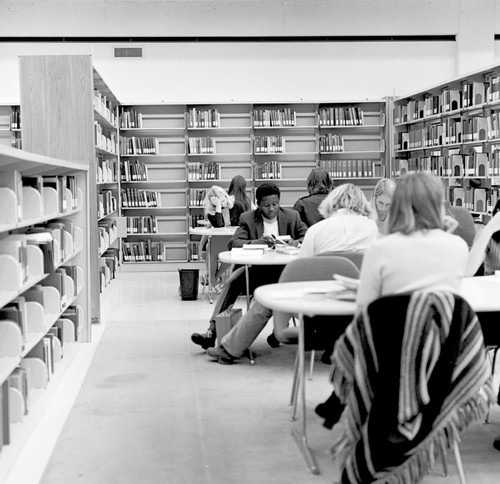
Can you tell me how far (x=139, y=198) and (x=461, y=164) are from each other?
456 centimetres

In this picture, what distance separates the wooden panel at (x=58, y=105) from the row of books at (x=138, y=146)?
462 cm

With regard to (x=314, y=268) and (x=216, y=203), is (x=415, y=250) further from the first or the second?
(x=216, y=203)

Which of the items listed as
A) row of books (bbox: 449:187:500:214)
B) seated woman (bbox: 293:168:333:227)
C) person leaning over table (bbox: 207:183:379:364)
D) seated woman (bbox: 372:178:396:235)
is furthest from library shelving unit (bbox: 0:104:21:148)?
person leaning over table (bbox: 207:183:379:364)

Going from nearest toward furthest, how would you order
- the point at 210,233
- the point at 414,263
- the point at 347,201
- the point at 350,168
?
the point at 414,263 → the point at 347,201 → the point at 210,233 → the point at 350,168

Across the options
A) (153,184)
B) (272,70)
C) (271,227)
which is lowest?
(271,227)

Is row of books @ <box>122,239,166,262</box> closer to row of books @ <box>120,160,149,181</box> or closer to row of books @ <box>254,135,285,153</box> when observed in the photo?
row of books @ <box>120,160,149,181</box>

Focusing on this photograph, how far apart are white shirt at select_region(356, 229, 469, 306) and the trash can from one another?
531 cm

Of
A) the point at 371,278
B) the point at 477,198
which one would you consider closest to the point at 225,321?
the point at 371,278

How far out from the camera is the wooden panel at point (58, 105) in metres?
6.21

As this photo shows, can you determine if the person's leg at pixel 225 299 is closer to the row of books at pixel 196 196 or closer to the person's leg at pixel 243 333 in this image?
the person's leg at pixel 243 333

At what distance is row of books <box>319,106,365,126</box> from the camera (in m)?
11.2

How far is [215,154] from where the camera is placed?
11023 millimetres

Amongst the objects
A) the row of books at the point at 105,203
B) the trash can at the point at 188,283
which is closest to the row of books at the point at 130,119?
the row of books at the point at 105,203

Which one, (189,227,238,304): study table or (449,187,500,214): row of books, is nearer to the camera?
(189,227,238,304): study table
